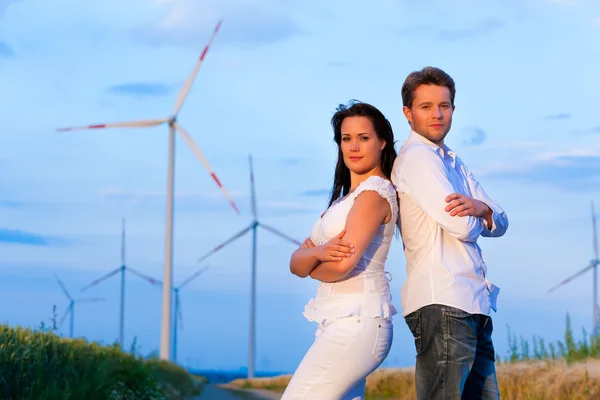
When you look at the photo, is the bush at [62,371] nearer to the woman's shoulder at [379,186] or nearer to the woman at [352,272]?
the woman at [352,272]

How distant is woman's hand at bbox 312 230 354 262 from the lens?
4516mm

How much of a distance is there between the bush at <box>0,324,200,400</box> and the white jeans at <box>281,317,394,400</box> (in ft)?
22.7

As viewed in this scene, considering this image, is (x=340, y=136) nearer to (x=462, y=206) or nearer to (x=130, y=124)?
(x=462, y=206)

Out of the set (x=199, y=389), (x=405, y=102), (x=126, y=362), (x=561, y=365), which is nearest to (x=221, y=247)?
(x=199, y=389)

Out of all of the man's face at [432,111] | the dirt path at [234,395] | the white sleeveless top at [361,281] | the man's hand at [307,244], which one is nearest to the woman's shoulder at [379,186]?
the white sleeveless top at [361,281]

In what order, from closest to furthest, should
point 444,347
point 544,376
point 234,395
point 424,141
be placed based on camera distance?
point 444,347 → point 424,141 → point 544,376 → point 234,395

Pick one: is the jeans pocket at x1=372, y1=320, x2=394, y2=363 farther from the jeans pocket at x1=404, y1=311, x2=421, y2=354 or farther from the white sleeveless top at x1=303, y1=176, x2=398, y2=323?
the jeans pocket at x1=404, y1=311, x2=421, y2=354

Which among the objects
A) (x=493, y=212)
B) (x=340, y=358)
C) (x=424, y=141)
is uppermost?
(x=424, y=141)

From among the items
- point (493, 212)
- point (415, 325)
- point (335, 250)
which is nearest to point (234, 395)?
point (415, 325)

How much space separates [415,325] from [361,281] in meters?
0.54

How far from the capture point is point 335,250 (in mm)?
4539

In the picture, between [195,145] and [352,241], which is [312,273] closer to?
[352,241]

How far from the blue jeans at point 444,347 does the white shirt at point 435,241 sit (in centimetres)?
6

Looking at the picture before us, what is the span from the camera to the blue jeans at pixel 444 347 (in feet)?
15.6
